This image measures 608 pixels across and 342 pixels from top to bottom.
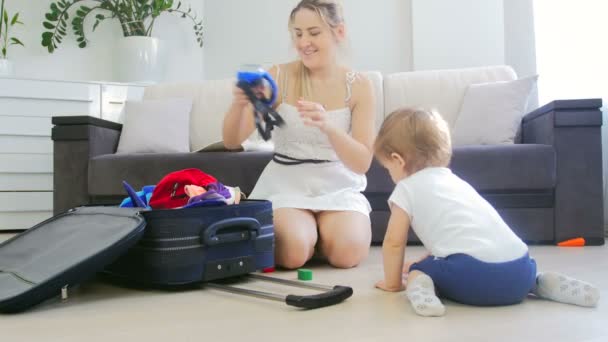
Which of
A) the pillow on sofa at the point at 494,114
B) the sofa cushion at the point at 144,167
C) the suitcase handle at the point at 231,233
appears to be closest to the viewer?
the suitcase handle at the point at 231,233

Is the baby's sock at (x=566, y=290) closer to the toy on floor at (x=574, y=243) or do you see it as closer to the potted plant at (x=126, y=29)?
the toy on floor at (x=574, y=243)

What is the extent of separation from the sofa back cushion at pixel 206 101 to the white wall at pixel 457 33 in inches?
33.5

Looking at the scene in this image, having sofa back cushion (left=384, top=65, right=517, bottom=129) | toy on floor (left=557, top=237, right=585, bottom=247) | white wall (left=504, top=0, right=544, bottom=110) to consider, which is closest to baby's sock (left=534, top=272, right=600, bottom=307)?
toy on floor (left=557, top=237, right=585, bottom=247)

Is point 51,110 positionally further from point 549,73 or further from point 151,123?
point 549,73

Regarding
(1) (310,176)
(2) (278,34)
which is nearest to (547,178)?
(1) (310,176)

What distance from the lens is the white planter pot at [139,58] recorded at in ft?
12.0

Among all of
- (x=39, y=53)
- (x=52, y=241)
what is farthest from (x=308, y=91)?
(x=39, y=53)

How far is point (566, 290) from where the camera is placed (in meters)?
1.19

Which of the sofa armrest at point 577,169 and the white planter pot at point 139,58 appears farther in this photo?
the white planter pot at point 139,58

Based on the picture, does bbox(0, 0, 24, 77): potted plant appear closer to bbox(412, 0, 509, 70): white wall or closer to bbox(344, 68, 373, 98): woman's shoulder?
bbox(344, 68, 373, 98): woman's shoulder

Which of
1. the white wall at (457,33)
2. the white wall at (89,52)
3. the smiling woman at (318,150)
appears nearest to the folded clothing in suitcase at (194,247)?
the smiling woman at (318,150)

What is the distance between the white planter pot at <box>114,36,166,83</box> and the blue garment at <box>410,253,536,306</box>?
2950 millimetres

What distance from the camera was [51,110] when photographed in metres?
3.29

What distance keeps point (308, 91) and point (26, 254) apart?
974 millimetres
